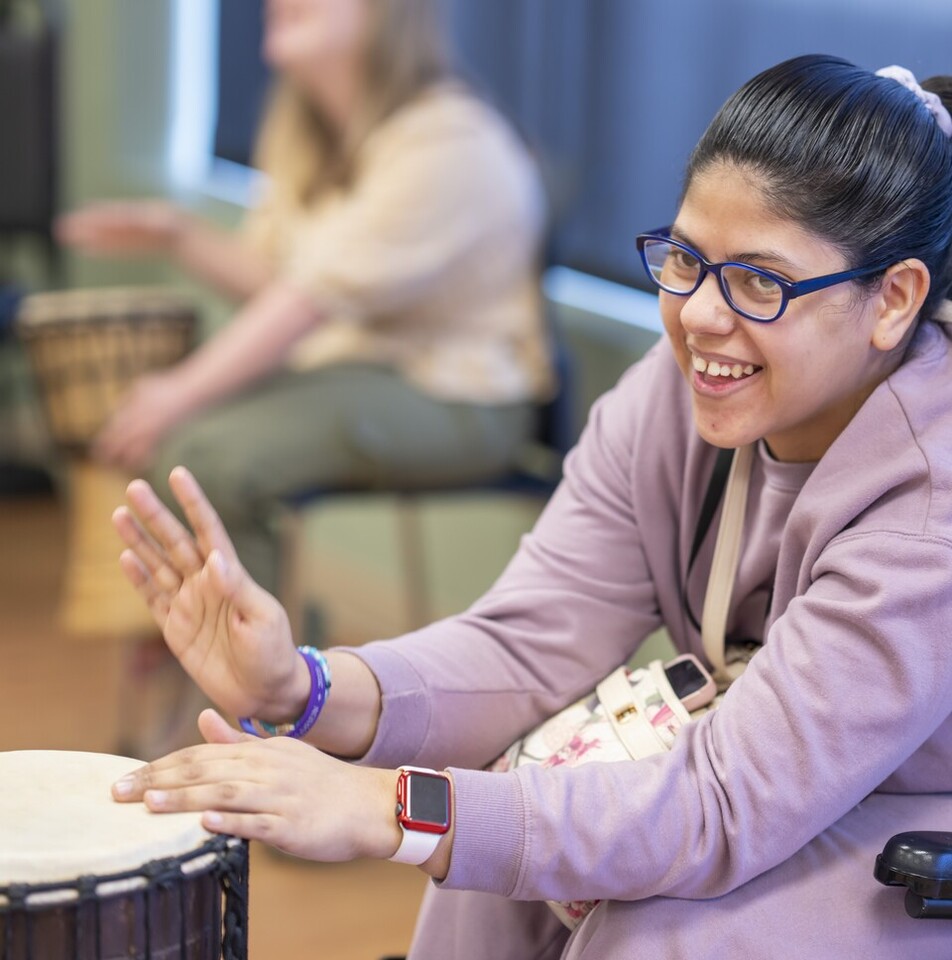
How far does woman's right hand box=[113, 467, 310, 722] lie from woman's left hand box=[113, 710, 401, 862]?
0.14m

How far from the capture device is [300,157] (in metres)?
3.18

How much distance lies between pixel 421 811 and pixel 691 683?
30 cm

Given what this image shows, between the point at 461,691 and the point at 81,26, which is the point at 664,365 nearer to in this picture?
the point at 461,691

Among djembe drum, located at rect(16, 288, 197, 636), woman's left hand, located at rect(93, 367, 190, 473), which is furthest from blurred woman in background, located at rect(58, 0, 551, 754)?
djembe drum, located at rect(16, 288, 197, 636)

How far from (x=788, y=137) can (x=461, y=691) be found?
586mm

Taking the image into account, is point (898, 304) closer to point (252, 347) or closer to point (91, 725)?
point (252, 347)

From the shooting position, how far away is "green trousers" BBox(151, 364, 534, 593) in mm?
2744

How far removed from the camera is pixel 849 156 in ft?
4.18

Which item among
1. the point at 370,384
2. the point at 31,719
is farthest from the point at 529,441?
the point at 31,719

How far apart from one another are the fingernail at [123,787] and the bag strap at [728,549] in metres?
0.55

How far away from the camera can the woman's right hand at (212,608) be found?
4.66ft

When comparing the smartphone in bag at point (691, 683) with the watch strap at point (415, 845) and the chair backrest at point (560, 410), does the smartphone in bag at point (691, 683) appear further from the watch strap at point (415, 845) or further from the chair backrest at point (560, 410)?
the chair backrest at point (560, 410)

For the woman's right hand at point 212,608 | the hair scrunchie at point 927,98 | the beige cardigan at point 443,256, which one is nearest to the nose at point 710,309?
the hair scrunchie at point 927,98

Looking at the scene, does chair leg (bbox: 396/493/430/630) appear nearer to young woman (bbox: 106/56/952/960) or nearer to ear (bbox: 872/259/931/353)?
young woman (bbox: 106/56/952/960)
